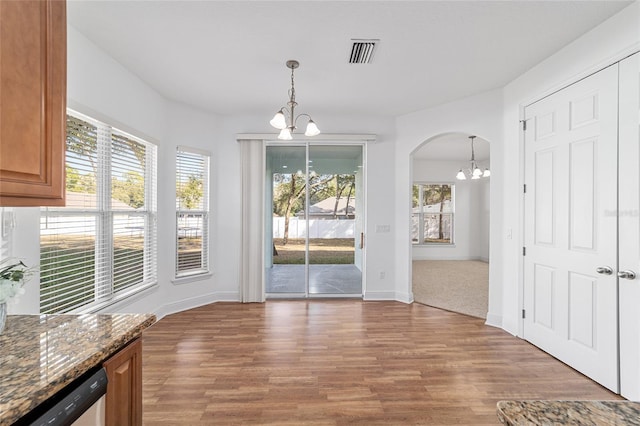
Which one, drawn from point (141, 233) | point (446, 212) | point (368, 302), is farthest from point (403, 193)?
point (446, 212)

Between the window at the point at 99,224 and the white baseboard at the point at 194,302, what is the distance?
506mm

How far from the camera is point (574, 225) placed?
2.64 meters

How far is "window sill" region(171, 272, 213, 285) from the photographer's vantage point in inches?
162

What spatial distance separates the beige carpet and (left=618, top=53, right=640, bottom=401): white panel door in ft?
5.73

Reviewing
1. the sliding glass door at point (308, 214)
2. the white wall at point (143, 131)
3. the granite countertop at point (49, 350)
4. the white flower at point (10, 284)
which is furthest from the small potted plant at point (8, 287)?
the sliding glass door at point (308, 214)

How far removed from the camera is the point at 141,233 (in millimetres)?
3541

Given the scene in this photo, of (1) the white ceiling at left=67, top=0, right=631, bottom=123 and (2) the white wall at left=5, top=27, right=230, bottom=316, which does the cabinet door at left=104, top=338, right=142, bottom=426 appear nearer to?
(2) the white wall at left=5, top=27, right=230, bottom=316

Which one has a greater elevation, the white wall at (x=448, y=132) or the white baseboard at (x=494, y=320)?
the white wall at (x=448, y=132)

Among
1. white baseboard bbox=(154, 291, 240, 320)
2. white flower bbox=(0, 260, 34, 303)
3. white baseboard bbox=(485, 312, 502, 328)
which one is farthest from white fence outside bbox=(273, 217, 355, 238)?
white flower bbox=(0, 260, 34, 303)

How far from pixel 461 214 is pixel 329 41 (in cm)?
748

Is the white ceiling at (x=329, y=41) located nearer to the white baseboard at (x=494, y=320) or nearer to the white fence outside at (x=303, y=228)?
the white fence outside at (x=303, y=228)

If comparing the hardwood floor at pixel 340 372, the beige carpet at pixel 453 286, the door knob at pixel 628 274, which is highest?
the door knob at pixel 628 274

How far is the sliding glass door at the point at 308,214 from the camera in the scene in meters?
4.79

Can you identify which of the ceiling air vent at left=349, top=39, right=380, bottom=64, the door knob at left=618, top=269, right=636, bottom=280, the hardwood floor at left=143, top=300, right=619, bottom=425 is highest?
the ceiling air vent at left=349, top=39, right=380, bottom=64
